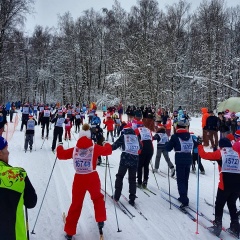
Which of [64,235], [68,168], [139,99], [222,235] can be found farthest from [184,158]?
[139,99]

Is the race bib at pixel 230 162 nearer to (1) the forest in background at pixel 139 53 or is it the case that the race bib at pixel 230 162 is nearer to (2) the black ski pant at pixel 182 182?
(2) the black ski pant at pixel 182 182

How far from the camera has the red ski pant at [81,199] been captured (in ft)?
16.0

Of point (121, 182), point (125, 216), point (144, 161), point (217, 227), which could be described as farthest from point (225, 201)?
point (144, 161)

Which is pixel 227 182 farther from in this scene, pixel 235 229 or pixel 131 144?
pixel 131 144

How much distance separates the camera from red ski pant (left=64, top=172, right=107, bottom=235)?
16.0ft

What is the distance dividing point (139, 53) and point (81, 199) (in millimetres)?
26244

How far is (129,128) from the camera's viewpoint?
6953 millimetres

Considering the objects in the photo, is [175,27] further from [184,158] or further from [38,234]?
[38,234]

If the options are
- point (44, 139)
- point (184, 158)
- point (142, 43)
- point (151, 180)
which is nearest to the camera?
point (184, 158)

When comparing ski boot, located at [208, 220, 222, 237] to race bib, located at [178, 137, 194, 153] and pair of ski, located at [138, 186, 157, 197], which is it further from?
pair of ski, located at [138, 186, 157, 197]

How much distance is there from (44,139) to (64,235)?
11922mm

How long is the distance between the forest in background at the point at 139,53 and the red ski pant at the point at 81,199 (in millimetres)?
21208

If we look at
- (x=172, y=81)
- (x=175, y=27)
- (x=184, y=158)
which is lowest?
(x=184, y=158)

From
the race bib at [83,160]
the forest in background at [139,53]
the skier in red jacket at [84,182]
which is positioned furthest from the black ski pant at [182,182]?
the forest in background at [139,53]
